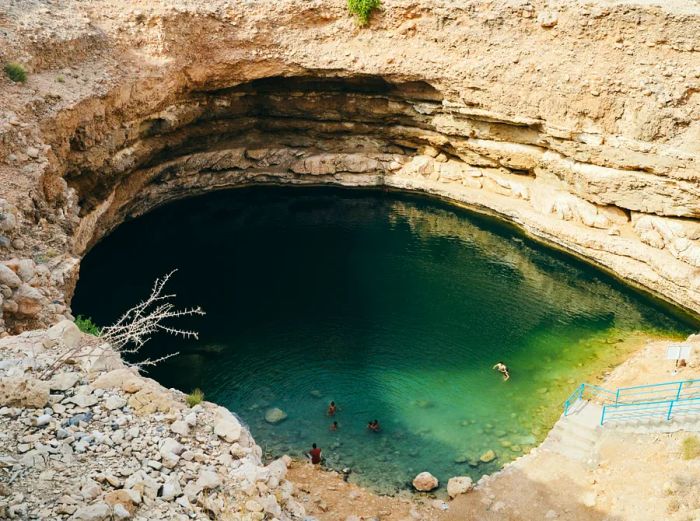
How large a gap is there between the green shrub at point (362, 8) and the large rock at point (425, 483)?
2136 centimetres

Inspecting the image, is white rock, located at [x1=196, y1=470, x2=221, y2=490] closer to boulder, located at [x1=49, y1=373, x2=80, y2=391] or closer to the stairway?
boulder, located at [x1=49, y1=373, x2=80, y2=391]

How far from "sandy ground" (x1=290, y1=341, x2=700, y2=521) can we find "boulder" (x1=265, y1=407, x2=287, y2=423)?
80.9 inches

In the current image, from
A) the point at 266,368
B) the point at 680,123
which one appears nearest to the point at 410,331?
the point at 266,368

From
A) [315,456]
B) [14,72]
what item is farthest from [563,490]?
[14,72]

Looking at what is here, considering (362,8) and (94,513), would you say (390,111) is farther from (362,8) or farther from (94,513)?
(94,513)

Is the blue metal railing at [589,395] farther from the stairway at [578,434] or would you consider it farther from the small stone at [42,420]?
the small stone at [42,420]

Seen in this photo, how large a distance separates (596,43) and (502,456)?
17.9 m

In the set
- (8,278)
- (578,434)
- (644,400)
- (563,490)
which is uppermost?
(8,278)

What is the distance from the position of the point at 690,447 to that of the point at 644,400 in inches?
134

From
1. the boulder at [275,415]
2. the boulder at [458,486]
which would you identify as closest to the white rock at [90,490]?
the boulder at [458,486]

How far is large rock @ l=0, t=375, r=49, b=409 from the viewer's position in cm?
948

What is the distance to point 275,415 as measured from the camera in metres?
19.8

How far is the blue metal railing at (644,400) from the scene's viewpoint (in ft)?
57.2

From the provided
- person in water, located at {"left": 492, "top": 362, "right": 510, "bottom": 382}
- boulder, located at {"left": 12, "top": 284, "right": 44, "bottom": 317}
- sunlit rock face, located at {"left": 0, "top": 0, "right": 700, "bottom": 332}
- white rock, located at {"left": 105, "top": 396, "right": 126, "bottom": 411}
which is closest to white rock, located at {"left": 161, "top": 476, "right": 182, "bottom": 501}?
white rock, located at {"left": 105, "top": 396, "right": 126, "bottom": 411}
